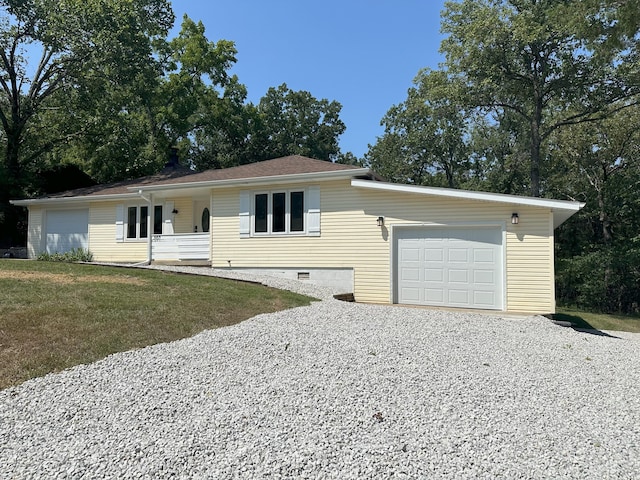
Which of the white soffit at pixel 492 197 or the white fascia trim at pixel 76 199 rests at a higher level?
the white fascia trim at pixel 76 199

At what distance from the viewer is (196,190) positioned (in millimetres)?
13883

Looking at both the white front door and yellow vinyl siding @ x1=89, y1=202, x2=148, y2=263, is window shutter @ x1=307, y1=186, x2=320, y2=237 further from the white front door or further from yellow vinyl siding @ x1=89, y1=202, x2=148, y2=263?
yellow vinyl siding @ x1=89, y1=202, x2=148, y2=263

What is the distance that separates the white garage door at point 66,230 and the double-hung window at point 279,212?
797 centimetres

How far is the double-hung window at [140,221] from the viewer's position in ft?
50.2

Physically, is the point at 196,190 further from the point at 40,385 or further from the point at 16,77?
the point at 16,77

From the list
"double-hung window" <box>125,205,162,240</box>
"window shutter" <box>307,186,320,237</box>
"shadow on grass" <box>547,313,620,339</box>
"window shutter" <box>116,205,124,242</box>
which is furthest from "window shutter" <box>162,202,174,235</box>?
"shadow on grass" <box>547,313,620,339</box>

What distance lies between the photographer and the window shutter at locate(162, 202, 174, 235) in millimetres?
14953

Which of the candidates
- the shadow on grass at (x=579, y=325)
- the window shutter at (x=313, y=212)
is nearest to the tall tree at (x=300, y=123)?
the window shutter at (x=313, y=212)

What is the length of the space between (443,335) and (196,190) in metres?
10.2

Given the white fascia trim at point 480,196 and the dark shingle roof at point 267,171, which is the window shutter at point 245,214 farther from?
the white fascia trim at point 480,196

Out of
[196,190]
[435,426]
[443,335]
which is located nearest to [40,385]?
[435,426]

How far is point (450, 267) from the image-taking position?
10.5m

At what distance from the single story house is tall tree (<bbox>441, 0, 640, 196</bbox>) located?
10.1 metres

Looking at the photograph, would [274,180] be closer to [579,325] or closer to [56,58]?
[579,325]
